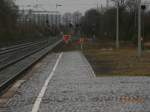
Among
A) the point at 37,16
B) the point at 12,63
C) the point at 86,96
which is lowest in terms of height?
the point at 12,63

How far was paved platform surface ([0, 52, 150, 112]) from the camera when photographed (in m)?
12.2

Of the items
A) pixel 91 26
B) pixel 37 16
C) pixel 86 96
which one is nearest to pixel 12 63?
pixel 86 96

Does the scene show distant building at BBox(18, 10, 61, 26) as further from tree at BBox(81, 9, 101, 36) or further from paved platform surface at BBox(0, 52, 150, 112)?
paved platform surface at BBox(0, 52, 150, 112)

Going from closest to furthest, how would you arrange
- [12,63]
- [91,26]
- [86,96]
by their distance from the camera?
[86,96] < [12,63] < [91,26]

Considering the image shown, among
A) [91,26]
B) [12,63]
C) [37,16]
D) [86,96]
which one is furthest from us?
[37,16]

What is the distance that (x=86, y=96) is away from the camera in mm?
14469

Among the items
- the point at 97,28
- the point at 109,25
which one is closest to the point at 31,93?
the point at 109,25

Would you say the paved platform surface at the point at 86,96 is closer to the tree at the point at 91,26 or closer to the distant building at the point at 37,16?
the distant building at the point at 37,16

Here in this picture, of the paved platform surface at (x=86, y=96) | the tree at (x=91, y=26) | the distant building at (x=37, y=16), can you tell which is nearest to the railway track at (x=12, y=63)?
the paved platform surface at (x=86, y=96)

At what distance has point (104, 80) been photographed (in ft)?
63.8

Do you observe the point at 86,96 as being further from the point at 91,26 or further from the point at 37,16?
the point at 37,16

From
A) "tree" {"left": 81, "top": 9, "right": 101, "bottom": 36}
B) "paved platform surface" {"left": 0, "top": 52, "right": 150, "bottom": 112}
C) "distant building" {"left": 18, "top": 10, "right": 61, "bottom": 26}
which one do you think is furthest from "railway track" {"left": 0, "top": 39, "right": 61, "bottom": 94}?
"tree" {"left": 81, "top": 9, "right": 101, "bottom": 36}

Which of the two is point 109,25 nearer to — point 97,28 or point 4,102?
point 97,28

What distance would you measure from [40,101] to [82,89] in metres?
3.11
